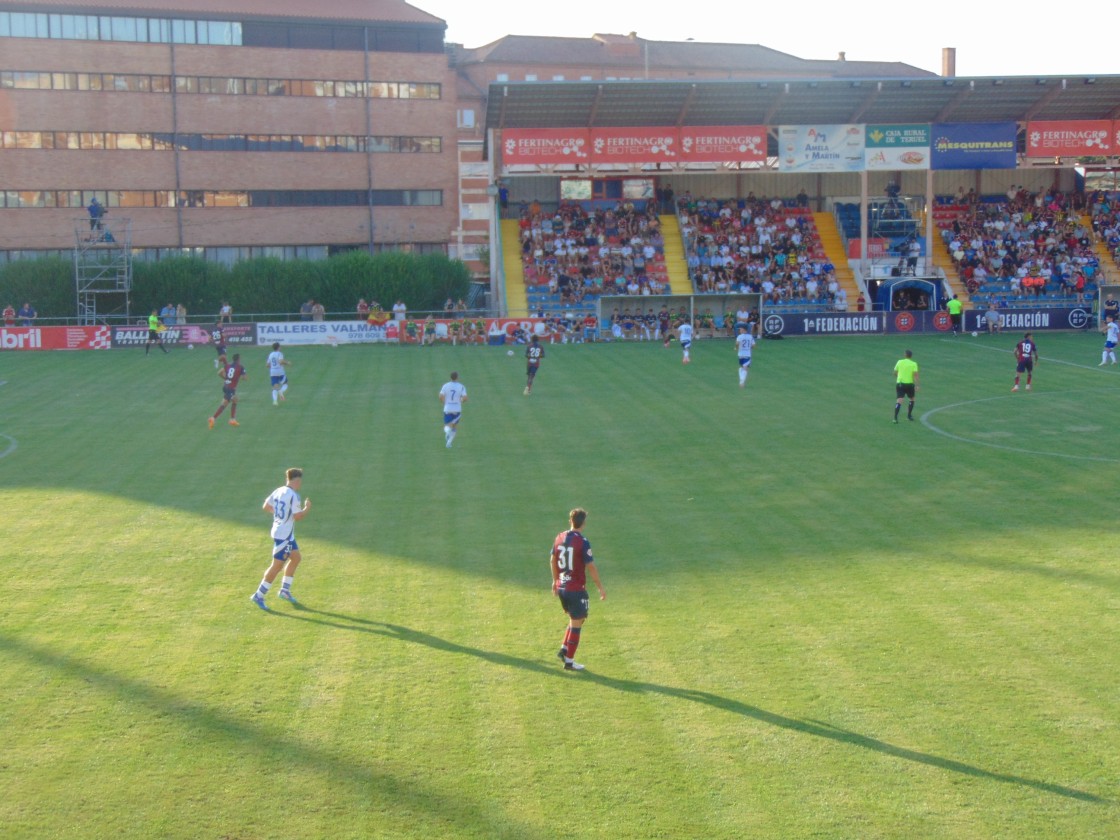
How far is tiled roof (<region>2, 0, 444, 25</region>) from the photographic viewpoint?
65438mm

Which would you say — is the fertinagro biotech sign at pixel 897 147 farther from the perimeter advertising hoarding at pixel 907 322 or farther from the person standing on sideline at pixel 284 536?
the person standing on sideline at pixel 284 536

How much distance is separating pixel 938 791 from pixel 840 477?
13.1 meters

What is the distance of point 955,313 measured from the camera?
170 ft

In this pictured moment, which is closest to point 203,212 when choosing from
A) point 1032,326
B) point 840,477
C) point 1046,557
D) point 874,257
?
point 874,257

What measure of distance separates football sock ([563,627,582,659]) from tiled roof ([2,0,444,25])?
64420 mm

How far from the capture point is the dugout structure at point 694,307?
2112 inches

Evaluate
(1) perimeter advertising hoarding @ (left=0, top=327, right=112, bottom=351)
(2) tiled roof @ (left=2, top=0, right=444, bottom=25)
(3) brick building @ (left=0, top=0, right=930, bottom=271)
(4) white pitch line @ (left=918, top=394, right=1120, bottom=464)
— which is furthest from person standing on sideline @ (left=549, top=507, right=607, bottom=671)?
(2) tiled roof @ (left=2, top=0, right=444, bottom=25)

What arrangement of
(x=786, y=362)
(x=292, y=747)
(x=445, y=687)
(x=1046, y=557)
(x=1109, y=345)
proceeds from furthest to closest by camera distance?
1. (x=786, y=362)
2. (x=1109, y=345)
3. (x=1046, y=557)
4. (x=445, y=687)
5. (x=292, y=747)

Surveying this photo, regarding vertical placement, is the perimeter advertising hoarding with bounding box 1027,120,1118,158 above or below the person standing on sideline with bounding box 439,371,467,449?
above

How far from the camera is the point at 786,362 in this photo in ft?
139

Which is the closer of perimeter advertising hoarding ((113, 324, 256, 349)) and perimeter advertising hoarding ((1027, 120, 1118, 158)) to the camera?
perimeter advertising hoarding ((113, 324, 256, 349))

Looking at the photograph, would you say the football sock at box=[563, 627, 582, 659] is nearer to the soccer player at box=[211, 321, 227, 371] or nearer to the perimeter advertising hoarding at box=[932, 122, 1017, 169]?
the soccer player at box=[211, 321, 227, 371]

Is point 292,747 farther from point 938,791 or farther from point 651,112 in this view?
point 651,112

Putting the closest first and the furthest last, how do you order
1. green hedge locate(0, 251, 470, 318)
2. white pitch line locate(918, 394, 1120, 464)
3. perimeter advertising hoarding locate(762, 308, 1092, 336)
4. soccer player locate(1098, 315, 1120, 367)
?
1. white pitch line locate(918, 394, 1120, 464)
2. soccer player locate(1098, 315, 1120, 367)
3. perimeter advertising hoarding locate(762, 308, 1092, 336)
4. green hedge locate(0, 251, 470, 318)
